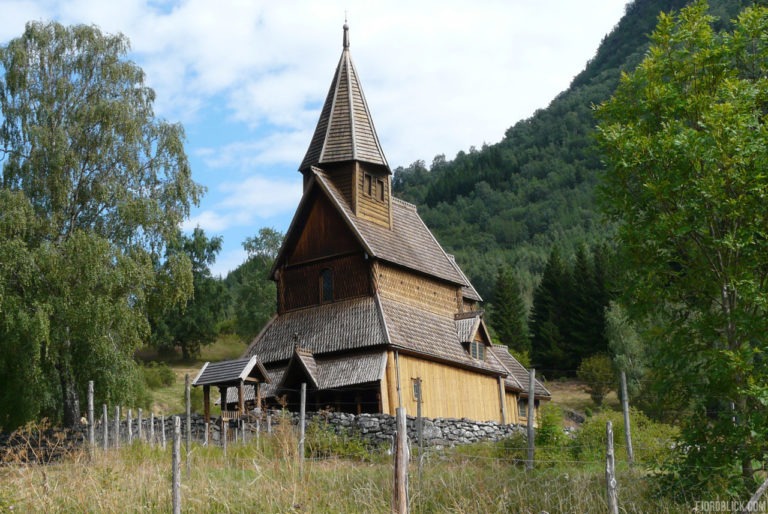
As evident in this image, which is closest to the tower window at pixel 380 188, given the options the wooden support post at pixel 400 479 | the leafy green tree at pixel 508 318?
the wooden support post at pixel 400 479

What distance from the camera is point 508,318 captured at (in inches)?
2744

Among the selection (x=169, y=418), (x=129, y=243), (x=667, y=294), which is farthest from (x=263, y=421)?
(x=667, y=294)

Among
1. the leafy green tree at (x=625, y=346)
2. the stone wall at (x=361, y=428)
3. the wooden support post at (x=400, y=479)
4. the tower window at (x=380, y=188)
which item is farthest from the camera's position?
the leafy green tree at (x=625, y=346)

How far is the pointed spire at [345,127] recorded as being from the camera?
118 feet

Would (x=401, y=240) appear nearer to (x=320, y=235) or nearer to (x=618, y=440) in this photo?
(x=320, y=235)

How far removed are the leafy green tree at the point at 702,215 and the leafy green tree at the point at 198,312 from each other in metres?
52.7

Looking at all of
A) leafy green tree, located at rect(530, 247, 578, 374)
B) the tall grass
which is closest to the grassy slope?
leafy green tree, located at rect(530, 247, 578, 374)

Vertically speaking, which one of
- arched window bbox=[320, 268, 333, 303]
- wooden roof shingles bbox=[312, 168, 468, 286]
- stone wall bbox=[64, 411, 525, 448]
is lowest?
stone wall bbox=[64, 411, 525, 448]

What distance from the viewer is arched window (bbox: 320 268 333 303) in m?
34.8

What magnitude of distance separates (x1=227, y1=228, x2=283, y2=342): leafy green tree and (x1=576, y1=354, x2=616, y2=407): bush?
23.4 m

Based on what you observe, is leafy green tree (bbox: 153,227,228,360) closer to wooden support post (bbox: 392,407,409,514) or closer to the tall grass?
the tall grass

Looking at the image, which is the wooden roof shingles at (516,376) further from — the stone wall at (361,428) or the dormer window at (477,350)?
the stone wall at (361,428)

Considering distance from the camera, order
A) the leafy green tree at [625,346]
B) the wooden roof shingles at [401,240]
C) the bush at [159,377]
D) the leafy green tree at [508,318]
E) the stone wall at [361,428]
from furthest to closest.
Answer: the leafy green tree at [508,318] < the bush at [159,377] < the leafy green tree at [625,346] < the wooden roof shingles at [401,240] < the stone wall at [361,428]

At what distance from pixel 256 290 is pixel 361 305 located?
3837 cm
